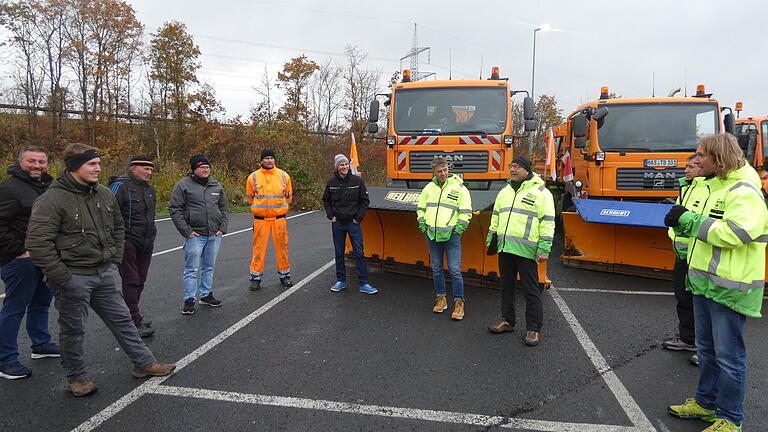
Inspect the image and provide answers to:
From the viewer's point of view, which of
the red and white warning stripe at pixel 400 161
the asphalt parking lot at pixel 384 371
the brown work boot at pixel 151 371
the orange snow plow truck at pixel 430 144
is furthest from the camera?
the red and white warning stripe at pixel 400 161

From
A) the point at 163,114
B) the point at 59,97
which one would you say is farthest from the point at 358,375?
the point at 59,97

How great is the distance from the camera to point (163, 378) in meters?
3.54

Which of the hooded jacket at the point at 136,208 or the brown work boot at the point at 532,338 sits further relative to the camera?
the hooded jacket at the point at 136,208

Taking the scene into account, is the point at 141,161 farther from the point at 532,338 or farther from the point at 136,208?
the point at 532,338

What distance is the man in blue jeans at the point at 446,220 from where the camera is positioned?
477 centimetres

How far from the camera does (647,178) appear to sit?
272 inches

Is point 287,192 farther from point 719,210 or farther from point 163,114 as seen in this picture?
point 163,114

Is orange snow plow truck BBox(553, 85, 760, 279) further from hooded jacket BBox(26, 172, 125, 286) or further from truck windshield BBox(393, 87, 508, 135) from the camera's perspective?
hooded jacket BBox(26, 172, 125, 286)

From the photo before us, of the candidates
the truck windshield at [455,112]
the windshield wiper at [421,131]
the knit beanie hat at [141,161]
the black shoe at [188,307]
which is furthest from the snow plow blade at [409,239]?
the knit beanie hat at [141,161]

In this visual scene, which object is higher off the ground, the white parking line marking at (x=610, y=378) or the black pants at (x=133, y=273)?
the black pants at (x=133, y=273)

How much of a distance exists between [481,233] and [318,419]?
11.6 feet

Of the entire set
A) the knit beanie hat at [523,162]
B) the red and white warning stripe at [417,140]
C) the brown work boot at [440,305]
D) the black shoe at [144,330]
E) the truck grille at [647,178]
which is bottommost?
the black shoe at [144,330]

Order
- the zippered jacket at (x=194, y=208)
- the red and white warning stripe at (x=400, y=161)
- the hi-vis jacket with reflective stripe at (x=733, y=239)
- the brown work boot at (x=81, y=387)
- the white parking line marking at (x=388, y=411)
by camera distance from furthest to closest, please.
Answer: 1. the red and white warning stripe at (x=400, y=161)
2. the zippered jacket at (x=194, y=208)
3. the brown work boot at (x=81, y=387)
4. the white parking line marking at (x=388, y=411)
5. the hi-vis jacket with reflective stripe at (x=733, y=239)

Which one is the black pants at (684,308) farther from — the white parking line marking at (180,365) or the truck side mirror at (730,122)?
the truck side mirror at (730,122)
